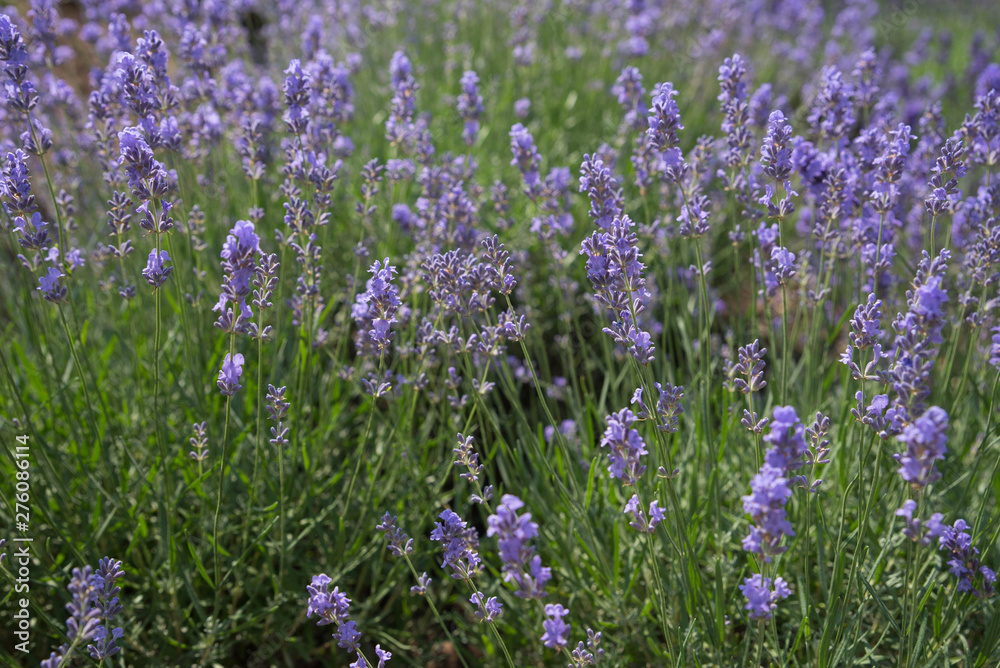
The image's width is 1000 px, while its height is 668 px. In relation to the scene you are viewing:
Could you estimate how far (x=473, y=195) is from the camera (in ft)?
10.1

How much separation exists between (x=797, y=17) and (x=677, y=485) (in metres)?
4.99

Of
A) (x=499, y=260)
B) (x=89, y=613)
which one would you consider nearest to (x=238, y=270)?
(x=499, y=260)

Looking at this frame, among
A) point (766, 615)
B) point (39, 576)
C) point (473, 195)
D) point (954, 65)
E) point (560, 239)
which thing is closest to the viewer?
point (766, 615)

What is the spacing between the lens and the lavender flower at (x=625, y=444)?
4.84ft

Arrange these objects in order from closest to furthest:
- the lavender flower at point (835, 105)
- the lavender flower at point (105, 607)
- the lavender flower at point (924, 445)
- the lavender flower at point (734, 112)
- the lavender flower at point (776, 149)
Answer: the lavender flower at point (924, 445) → the lavender flower at point (105, 607) → the lavender flower at point (776, 149) → the lavender flower at point (734, 112) → the lavender flower at point (835, 105)

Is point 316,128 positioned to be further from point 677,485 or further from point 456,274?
point 677,485

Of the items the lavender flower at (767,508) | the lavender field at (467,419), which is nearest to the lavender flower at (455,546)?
the lavender field at (467,419)

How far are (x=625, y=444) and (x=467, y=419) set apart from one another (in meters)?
1.18

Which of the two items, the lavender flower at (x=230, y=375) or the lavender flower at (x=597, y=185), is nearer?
the lavender flower at (x=230, y=375)

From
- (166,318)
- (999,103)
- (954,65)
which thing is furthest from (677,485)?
(954,65)

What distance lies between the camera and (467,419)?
8.59 ft

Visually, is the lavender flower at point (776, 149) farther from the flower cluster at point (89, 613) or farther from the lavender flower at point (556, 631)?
the flower cluster at point (89, 613)

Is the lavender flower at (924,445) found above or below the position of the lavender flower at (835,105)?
below

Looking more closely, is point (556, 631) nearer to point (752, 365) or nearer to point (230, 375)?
point (752, 365)
